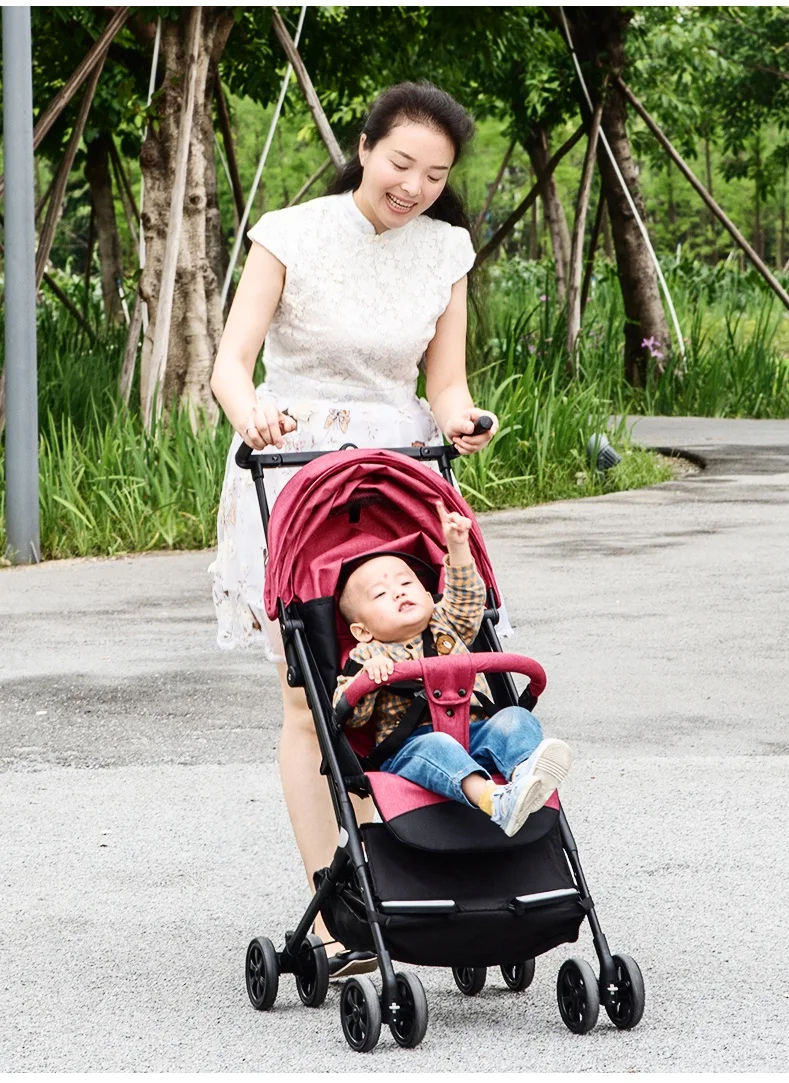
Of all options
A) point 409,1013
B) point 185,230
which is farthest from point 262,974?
point 185,230

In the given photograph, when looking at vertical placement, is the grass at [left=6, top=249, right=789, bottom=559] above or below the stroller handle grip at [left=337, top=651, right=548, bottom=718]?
below

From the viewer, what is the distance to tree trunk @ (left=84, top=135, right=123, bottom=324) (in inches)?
677

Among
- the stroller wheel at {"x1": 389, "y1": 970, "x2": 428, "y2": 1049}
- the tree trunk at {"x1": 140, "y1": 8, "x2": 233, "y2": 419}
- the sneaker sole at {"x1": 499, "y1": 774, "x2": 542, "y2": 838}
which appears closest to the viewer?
the sneaker sole at {"x1": 499, "y1": 774, "x2": 542, "y2": 838}

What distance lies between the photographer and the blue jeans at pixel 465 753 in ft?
9.89

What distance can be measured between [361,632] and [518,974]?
772mm

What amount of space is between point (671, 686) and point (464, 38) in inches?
370

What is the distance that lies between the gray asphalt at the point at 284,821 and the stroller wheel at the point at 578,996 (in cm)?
3

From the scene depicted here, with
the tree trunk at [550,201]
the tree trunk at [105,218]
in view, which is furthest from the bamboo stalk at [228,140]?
the tree trunk at [550,201]

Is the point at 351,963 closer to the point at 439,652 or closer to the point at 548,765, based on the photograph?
the point at 439,652

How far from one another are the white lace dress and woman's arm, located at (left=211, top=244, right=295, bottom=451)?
4 centimetres

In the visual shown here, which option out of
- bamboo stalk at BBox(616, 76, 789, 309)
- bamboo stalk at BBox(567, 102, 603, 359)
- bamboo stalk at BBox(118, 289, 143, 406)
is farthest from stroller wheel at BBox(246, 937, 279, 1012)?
bamboo stalk at BBox(616, 76, 789, 309)

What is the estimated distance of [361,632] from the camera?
3.29 m

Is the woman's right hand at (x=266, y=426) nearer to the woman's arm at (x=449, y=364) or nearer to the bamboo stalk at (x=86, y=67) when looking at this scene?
the woman's arm at (x=449, y=364)

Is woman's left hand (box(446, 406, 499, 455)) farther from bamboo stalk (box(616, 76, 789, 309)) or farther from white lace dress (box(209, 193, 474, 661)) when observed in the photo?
bamboo stalk (box(616, 76, 789, 309))
